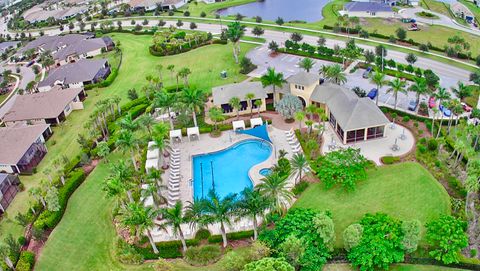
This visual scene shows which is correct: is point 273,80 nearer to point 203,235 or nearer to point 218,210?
point 203,235

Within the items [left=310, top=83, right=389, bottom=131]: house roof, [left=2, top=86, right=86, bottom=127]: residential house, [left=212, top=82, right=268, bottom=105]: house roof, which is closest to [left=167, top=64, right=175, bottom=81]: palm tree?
[left=212, top=82, right=268, bottom=105]: house roof

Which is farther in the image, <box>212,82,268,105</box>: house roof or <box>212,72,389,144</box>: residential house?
<box>212,82,268,105</box>: house roof

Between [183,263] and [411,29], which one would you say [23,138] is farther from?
[411,29]

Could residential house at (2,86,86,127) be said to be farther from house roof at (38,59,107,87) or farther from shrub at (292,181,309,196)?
shrub at (292,181,309,196)

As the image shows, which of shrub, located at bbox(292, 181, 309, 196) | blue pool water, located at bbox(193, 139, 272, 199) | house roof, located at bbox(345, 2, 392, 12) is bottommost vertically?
blue pool water, located at bbox(193, 139, 272, 199)

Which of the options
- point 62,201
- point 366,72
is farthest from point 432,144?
point 62,201

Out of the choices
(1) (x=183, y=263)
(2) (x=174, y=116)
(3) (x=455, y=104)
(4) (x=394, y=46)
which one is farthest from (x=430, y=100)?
(1) (x=183, y=263)
